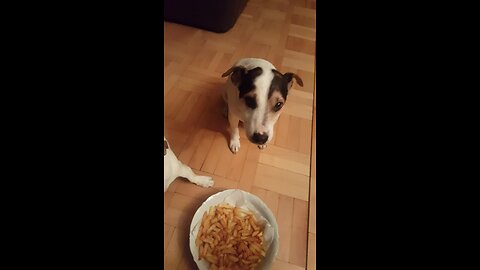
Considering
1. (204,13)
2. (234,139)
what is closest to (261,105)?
(234,139)

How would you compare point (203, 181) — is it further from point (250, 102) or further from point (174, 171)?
point (250, 102)

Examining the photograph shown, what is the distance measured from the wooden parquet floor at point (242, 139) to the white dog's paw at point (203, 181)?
0.03m

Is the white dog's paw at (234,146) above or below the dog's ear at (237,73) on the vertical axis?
below

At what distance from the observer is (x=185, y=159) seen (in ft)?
5.52

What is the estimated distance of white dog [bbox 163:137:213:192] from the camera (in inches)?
48.0

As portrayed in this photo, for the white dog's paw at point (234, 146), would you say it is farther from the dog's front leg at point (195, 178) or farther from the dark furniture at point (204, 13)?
the dark furniture at point (204, 13)

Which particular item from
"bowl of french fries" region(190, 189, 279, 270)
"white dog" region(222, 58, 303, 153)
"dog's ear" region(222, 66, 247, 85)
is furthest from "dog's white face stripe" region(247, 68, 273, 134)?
"bowl of french fries" region(190, 189, 279, 270)

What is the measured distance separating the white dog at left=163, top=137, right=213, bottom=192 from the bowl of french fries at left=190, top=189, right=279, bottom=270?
0.60ft

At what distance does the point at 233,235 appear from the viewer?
1.26 m

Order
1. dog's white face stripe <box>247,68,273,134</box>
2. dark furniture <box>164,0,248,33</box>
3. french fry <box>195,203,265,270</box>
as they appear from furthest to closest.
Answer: dark furniture <box>164,0,248,33</box> → dog's white face stripe <box>247,68,273,134</box> → french fry <box>195,203,265,270</box>

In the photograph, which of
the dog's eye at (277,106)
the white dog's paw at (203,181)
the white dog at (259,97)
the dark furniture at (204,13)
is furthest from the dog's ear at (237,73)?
the dark furniture at (204,13)

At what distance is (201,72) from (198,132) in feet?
1.97

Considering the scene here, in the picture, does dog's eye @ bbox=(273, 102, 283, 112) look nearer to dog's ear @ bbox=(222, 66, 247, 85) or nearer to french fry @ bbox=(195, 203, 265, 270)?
dog's ear @ bbox=(222, 66, 247, 85)

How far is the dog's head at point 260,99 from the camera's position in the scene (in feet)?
4.46
